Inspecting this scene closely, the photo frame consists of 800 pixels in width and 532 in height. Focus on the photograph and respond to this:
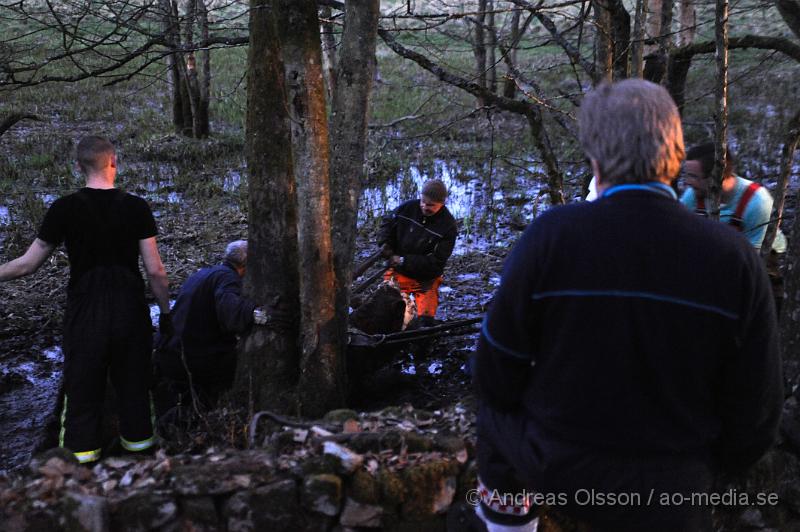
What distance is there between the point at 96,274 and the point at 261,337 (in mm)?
1117

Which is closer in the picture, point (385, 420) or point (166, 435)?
point (385, 420)

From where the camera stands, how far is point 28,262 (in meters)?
4.20

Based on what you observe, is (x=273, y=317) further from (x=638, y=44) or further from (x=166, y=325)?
(x=638, y=44)

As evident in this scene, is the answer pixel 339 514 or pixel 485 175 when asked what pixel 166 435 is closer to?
pixel 339 514

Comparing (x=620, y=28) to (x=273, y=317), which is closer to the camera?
(x=273, y=317)

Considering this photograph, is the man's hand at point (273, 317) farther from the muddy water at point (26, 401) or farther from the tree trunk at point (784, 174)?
the tree trunk at point (784, 174)

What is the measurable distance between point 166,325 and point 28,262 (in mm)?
1047

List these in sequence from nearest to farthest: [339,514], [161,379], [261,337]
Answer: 1. [339,514]
2. [261,337]
3. [161,379]

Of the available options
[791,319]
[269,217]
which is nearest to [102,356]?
[269,217]

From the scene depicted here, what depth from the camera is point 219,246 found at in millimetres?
9938

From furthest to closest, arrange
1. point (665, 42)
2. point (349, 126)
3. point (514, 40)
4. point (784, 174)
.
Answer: point (665, 42) < point (514, 40) < point (784, 174) < point (349, 126)

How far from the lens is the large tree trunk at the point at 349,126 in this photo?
455 cm

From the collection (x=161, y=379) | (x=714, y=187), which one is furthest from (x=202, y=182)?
→ (x=714, y=187)

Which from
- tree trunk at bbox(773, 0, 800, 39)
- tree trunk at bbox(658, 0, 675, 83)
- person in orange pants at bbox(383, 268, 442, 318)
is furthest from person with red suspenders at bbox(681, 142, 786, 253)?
person in orange pants at bbox(383, 268, 442, 318)
